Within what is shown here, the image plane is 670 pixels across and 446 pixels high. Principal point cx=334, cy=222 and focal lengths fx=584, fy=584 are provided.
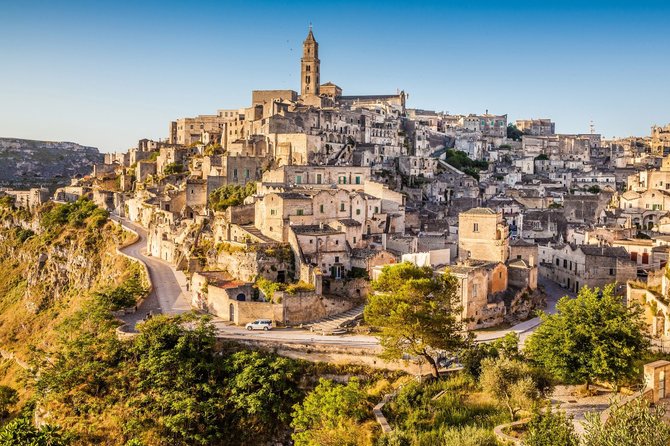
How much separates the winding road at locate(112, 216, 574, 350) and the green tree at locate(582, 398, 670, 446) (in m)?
16.6

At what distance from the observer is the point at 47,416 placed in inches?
1160

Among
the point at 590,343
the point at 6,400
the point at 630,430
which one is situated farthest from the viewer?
the point at 6,400

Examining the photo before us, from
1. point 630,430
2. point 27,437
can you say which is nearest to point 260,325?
point 27,437

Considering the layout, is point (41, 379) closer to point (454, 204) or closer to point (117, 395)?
point (117, 395)

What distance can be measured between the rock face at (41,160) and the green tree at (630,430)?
12996 cm

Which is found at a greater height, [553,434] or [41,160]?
[41,160]

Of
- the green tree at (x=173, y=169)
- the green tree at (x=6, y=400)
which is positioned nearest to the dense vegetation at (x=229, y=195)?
the green tree at (x=173, y=169)

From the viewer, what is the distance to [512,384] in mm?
21312

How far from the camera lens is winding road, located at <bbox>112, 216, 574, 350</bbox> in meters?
31.2

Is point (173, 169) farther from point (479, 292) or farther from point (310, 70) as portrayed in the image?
point (479, 292)

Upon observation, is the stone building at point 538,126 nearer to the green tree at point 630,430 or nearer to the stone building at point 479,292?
the stone building at point 479,292

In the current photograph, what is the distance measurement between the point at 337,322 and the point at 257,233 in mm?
10395

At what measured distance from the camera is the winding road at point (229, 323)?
3122cm

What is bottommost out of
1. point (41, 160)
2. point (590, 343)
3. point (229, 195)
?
point (590, 343)
